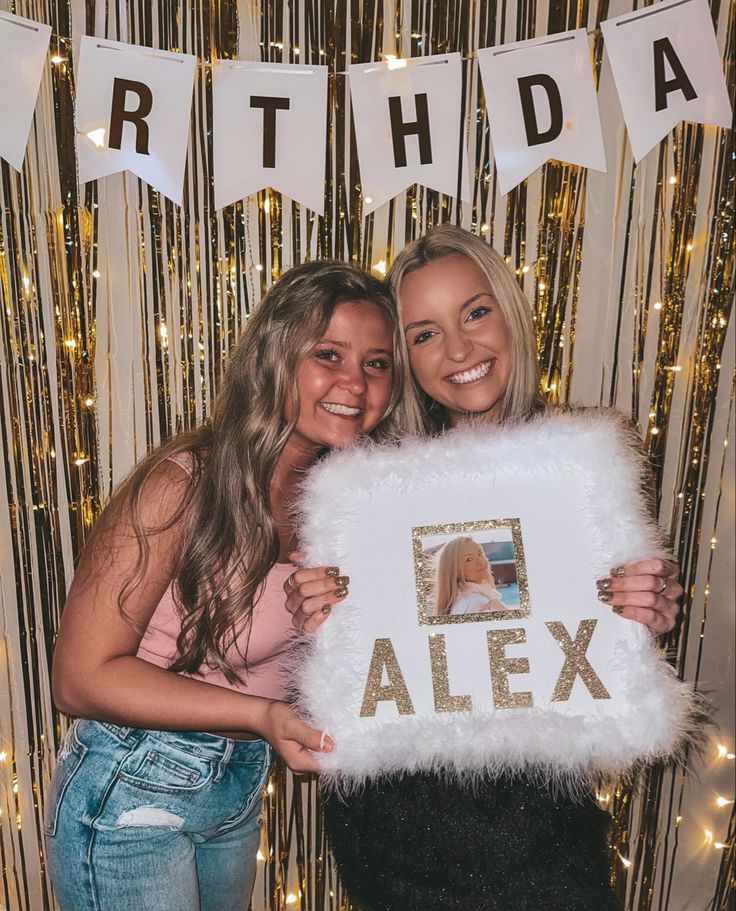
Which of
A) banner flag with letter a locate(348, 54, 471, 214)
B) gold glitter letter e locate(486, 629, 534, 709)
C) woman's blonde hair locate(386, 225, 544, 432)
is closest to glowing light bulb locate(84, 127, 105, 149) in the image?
banner flag with letter a locate(348, 54, 471, 214)

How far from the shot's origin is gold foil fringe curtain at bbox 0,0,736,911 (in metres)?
2.05

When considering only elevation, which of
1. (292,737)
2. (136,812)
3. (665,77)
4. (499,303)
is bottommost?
(136,812)

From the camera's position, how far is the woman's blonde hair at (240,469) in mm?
1425

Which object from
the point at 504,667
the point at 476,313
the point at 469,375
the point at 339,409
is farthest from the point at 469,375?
the point at 504,667

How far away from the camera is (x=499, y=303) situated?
5.54 feet

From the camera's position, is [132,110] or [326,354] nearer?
[326,354]

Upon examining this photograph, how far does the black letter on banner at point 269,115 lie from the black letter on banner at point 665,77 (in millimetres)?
906

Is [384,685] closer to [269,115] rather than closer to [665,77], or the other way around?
[269,115]

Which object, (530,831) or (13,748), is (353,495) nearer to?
(530,831)

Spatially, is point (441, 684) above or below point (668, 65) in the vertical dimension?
below

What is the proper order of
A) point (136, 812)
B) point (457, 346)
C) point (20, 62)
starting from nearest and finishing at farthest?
point (136, 812) → point (457, 346) → point (20, 62)

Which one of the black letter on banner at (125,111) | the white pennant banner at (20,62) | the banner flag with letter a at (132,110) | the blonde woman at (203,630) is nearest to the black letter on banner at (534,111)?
the blonde woman at (203,630)

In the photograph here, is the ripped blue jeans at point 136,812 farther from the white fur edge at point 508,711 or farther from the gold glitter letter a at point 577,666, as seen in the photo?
the gold glitter letter a at point 577,666

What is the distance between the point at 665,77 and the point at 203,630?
1678mm
